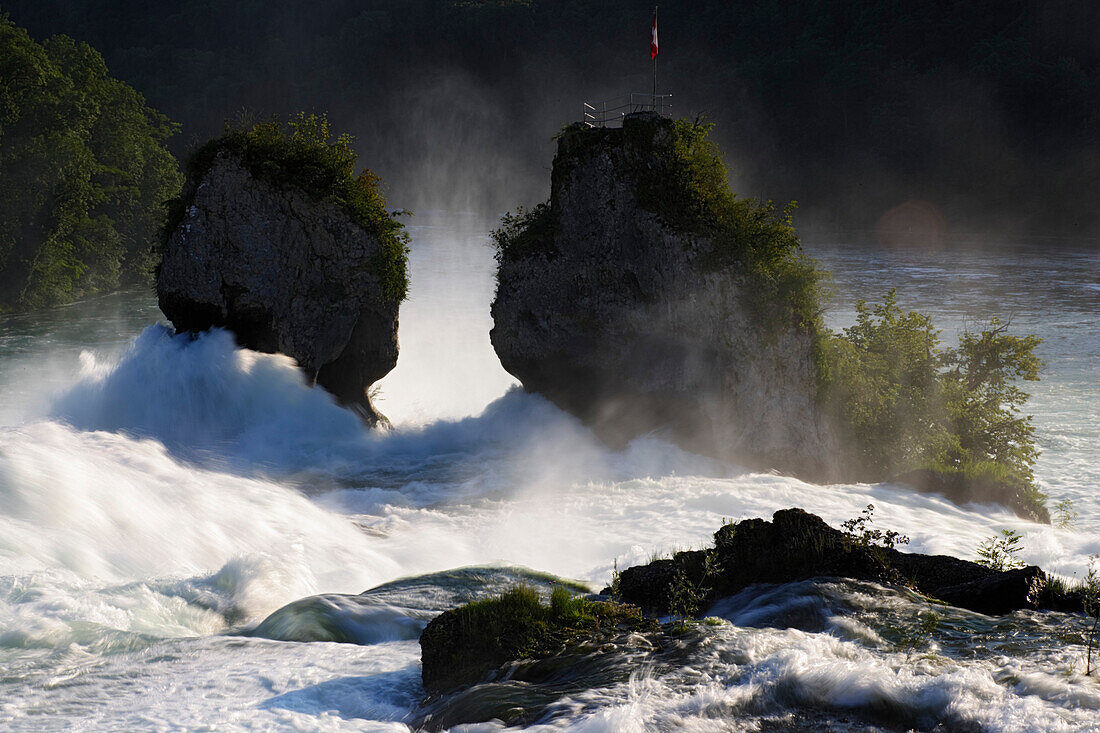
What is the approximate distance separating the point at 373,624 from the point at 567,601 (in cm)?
285

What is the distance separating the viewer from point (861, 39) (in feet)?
387

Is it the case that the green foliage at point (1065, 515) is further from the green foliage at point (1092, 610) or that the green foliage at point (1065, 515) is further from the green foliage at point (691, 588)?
the green foliage at point (691, 588)

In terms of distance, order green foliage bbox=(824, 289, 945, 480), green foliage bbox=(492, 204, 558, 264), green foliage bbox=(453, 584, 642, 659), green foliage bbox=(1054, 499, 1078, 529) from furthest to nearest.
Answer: green foliage bbox=(824, 289, 945, 480), green foliage bbox=(1054, 499, 1078, 529), green foliage bbox=(492, 204, 558, 264), green foliage bbox=(453, 584, 642, 659)

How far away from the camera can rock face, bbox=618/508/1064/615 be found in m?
11.0

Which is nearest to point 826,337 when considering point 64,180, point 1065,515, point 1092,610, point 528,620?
point 1065,515

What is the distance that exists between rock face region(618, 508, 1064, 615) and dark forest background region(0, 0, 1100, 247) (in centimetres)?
8814

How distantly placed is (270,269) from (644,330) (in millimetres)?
9992

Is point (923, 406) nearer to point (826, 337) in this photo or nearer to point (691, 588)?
point (826, 337)

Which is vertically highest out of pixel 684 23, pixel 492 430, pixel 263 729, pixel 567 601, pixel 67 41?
pixel 684 23

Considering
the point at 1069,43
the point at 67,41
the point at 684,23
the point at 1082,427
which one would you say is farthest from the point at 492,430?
the point at 684,23

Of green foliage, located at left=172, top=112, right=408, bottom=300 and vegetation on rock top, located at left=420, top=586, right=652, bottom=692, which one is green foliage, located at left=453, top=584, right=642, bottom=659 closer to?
vegetation on rock top, located at left=420, top=586, right=652, bottom=692

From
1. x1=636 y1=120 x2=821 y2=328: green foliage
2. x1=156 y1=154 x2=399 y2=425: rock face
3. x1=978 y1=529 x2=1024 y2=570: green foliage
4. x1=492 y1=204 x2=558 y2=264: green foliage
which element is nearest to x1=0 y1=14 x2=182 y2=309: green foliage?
x1=156 y1=154 x2=399 y2=425: rock face

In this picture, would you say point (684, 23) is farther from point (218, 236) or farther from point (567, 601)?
point (567, 601)

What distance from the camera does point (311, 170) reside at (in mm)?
23703
